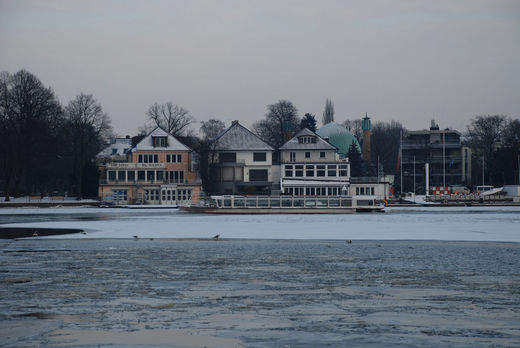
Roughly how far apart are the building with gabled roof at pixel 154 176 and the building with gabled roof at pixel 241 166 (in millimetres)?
6807

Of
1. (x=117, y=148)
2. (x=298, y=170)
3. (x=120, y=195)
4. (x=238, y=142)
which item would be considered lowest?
(x=120, y=195)

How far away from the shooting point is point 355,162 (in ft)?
443

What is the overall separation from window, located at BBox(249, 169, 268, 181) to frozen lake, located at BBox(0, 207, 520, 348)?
76.6 meters

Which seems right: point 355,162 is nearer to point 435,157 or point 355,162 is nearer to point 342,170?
point 435,157

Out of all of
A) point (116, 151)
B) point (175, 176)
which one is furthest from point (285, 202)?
point (116, 151)

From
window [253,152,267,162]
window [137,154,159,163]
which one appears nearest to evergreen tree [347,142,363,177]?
window [253,152,267,162]

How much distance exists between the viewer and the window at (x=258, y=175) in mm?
111500

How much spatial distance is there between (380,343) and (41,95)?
3499 inches

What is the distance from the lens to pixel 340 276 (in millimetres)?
22734

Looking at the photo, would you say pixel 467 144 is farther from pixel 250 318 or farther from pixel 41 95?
pixel 250 318

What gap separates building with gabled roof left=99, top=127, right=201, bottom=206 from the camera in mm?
101688

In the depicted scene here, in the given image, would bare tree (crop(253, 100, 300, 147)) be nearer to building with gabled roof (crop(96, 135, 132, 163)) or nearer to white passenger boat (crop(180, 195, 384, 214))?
building with gabled roof (crop(96, 135, 132, 163))

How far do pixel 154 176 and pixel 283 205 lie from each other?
26.0 meters

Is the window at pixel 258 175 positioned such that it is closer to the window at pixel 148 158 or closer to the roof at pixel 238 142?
the roof at pixel 238 142
